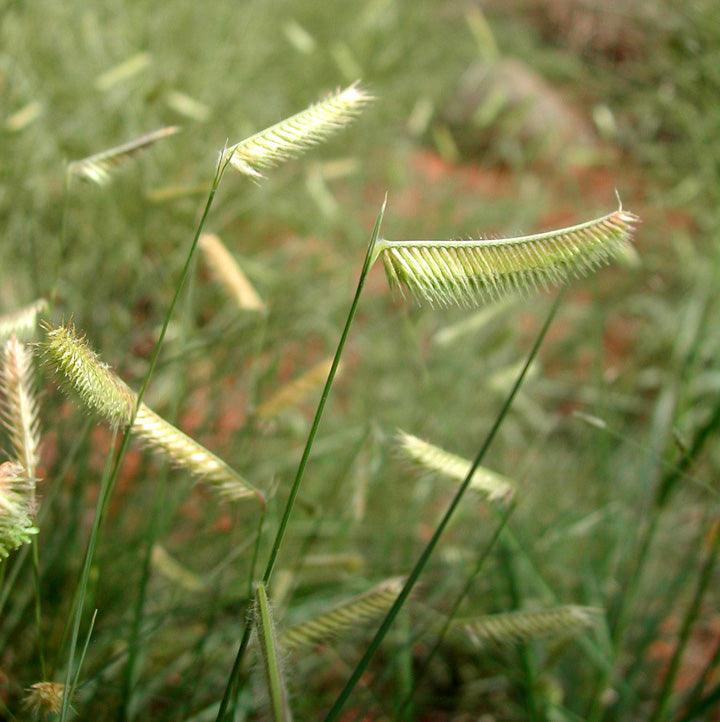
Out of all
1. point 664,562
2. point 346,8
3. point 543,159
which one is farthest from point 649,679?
point 543,159

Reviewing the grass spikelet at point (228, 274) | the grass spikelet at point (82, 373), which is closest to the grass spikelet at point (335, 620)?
the grass spikelet at point (82, 373)

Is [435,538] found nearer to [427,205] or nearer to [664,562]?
[664,562]

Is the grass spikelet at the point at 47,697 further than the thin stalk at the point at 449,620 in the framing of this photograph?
No

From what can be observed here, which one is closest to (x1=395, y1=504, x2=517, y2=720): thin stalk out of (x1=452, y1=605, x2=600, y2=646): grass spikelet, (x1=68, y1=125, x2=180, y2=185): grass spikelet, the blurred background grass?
(x1=452, y1=605, x2=600, y2=646): grass spikelet

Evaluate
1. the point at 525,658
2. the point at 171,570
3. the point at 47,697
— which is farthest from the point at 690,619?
the point at 47,697

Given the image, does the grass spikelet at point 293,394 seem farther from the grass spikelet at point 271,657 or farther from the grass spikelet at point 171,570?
the grass spikelet at point 271,657

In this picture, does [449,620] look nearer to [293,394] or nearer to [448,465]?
[448,465]
